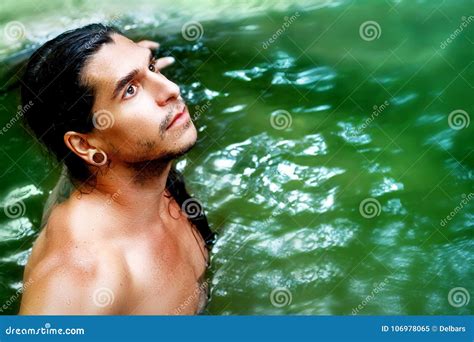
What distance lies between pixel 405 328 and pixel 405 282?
517 millimetres

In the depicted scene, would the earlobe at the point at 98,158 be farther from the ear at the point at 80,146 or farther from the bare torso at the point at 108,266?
the bare torso at the point at 108,266

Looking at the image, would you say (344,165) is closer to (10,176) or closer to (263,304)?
(263,304)

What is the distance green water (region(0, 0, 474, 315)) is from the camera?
111 inches

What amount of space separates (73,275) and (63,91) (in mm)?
535

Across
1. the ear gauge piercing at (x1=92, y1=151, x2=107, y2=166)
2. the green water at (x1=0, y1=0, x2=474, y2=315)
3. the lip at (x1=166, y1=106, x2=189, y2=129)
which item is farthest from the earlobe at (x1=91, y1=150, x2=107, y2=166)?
the green water at (x1=0, y1=0, x2=474, y2=315)

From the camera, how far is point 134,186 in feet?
7.71

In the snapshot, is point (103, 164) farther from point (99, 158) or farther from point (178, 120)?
point (178, 120)

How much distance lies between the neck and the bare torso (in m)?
0.03

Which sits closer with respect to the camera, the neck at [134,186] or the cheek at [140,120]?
the cheek at [140,120]

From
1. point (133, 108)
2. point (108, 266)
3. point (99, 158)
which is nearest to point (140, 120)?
point (133, 108)

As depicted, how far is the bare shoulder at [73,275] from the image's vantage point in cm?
200

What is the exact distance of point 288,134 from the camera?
11.1ft

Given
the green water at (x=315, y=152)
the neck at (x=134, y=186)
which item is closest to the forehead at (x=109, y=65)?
the neck at (x=134, y=186)

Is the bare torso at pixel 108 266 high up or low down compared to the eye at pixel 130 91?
down
